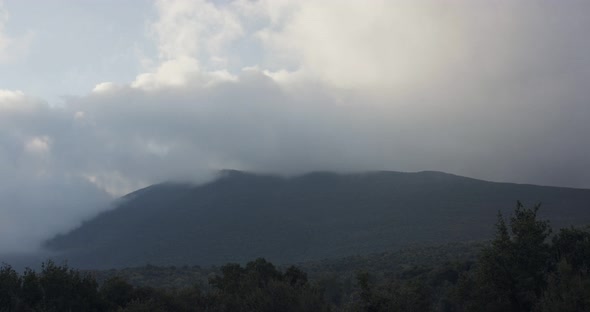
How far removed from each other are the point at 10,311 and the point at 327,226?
9880 cm

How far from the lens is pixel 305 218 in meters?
136

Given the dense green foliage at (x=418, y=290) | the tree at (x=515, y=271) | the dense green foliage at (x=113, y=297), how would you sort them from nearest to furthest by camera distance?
the dense green foliage at (x=418, y=290) → the tree at (x=515, y=271) → the dense green foliage at (x=113, y=297)

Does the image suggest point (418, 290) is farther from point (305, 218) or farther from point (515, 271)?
point (305, 218)

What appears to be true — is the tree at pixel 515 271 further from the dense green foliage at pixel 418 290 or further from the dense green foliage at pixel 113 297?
the dense green foliage at pixel 113 297

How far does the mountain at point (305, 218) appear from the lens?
112 meters

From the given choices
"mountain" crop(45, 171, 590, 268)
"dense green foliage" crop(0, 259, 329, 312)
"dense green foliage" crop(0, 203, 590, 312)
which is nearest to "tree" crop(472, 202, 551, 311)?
"dense green foliage" crop(0, 203, 590, 312)

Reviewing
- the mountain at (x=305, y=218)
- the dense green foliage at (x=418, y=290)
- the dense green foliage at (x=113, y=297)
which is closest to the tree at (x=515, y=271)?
the dense green foliage at (x=418, y=290)

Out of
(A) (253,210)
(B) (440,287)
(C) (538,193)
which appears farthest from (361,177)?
(B) (440,287)

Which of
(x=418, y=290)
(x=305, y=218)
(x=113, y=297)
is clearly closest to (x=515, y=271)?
(x=418, y=290)

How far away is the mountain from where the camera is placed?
11225 centimetres

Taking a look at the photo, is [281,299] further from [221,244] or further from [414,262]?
[221,244]

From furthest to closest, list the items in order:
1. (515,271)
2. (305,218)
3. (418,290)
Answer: (305,218), (418,290), (515,271)

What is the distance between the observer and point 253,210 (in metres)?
147

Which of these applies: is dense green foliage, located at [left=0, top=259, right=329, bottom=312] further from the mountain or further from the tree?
the mountain
